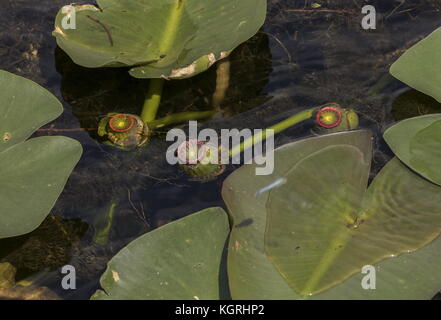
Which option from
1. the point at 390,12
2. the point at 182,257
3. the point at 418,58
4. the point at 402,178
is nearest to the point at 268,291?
the point at 182,257

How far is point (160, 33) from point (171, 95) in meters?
0.27

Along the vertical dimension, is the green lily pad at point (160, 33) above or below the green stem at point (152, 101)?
above

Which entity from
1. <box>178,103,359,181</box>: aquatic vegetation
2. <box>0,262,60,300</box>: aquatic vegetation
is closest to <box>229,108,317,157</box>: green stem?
<box>178,103,359,181</box>: aquatic vegetation

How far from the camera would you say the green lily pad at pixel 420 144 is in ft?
6.22

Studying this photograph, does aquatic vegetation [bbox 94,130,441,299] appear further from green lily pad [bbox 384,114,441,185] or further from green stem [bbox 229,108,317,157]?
green stem [bbox 229,108,317,157]

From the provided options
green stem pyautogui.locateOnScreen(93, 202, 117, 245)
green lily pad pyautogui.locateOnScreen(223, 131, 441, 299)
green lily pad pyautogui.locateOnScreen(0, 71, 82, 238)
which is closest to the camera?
green lily pad pyautogui.locateOnScreen(223, 131, 441, 299)

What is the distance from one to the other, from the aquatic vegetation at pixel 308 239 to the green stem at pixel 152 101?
1.65 feet

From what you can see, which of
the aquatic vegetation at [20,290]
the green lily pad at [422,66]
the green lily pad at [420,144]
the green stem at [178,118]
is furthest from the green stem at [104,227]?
the green lily pad at [422,66]

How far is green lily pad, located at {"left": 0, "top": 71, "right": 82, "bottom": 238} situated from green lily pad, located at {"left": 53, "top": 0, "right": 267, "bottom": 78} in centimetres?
20

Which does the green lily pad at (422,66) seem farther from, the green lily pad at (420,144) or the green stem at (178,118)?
the green stem at (178,118)

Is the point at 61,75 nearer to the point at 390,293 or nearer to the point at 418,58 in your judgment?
the point at 418,58

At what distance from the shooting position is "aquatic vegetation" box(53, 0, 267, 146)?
2066 mm

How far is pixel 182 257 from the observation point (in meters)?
1.74

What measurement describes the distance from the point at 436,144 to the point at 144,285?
0.97 m
